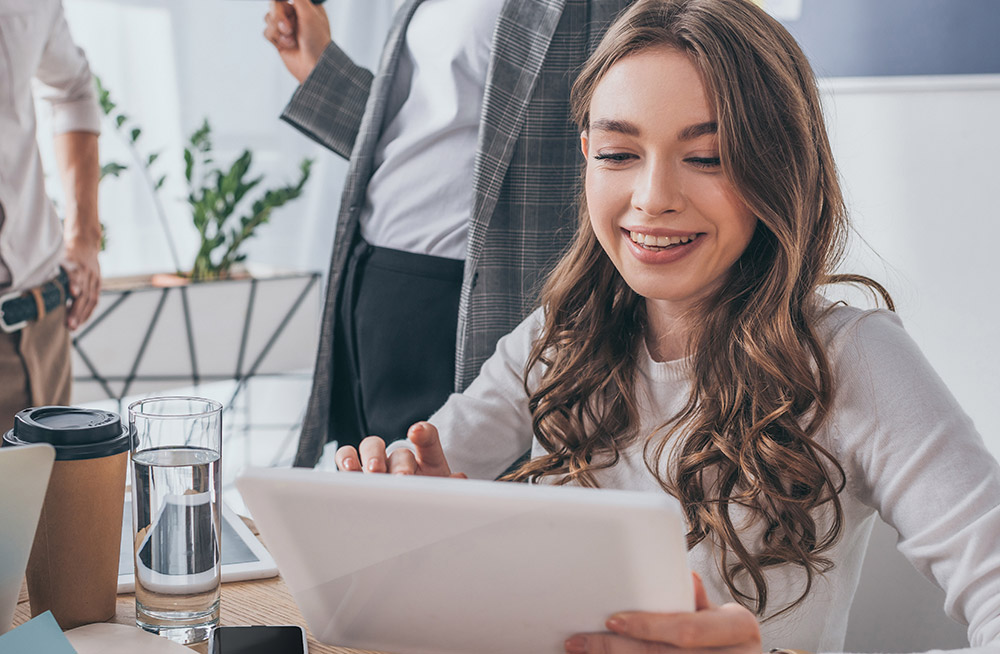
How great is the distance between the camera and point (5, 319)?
1596 millimetres

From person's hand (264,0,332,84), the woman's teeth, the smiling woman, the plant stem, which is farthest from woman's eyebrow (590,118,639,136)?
the plant stem

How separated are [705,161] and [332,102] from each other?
0.99 m

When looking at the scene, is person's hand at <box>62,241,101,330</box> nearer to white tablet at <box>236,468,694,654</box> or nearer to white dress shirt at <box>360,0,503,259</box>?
white dress shirt at <box>360,0,503,259</box>

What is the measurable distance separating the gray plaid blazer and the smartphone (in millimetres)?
828

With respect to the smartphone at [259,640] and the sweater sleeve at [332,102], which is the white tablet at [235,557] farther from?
the sweater sleeve at [332,102]

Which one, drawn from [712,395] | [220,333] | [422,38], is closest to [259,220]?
[220,333]

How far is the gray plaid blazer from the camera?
145 centimetres

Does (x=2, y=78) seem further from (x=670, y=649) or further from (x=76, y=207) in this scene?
(x=670, y=649)

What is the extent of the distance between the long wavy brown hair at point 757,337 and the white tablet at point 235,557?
385 mm

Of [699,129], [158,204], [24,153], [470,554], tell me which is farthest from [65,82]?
[470,554]

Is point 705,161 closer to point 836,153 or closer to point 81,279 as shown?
point 836,153

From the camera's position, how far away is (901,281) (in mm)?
1737

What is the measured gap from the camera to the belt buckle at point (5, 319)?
158 cm

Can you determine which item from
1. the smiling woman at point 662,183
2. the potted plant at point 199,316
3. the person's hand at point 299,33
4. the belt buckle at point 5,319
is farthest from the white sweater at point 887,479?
the potted plant at point 199,316
